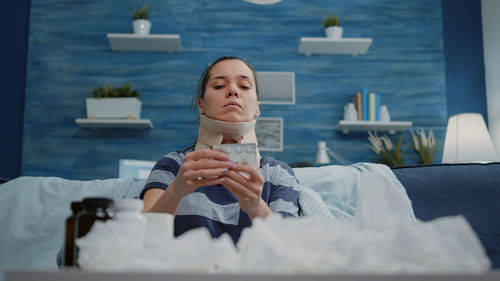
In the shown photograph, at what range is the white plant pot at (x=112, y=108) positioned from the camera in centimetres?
332

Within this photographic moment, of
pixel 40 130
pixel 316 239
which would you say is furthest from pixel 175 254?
pixel 40 130

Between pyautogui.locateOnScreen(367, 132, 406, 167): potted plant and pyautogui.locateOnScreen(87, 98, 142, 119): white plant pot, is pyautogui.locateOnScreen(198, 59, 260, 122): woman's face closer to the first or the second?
pyautogui.locateOnScreen(87, 98, 142, 119): white plant pot

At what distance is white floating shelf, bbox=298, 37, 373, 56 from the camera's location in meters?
3.41

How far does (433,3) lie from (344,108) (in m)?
1.23

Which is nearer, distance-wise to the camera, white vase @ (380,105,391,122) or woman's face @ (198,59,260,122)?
woman's face @ (198,59,260,122)

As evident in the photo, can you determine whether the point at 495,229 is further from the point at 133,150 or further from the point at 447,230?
the point at 133,150

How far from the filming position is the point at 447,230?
53 cm

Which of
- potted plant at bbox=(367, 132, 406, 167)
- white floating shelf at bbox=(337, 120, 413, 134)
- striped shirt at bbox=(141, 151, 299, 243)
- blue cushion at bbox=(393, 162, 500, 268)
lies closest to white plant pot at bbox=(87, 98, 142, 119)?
white floating shelf at bbox=(337, 120, 413, 134)

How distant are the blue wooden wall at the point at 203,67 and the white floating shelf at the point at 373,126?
0.09 metres

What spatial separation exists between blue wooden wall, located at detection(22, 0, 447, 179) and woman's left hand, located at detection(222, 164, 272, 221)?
2.43 metres

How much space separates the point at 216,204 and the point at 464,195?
34.0 inches

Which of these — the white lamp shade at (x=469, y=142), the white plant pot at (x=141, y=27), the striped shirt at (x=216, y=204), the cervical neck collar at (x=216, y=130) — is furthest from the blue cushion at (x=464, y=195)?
the white plant pot at (x=141, y=27)

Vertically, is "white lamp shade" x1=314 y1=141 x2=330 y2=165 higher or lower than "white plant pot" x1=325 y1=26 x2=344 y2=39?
lower

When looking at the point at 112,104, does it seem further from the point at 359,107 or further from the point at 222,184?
the point at 222,184
